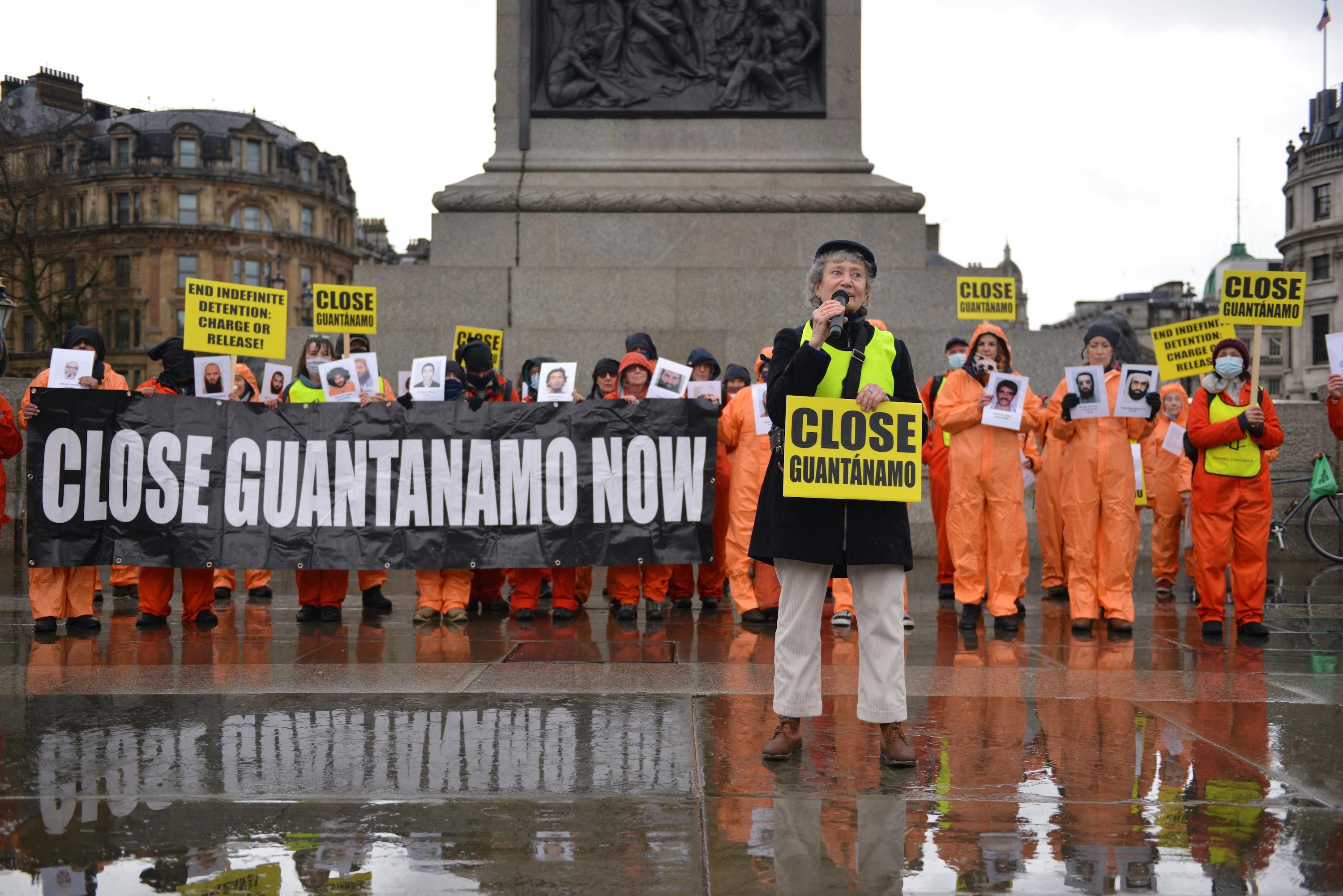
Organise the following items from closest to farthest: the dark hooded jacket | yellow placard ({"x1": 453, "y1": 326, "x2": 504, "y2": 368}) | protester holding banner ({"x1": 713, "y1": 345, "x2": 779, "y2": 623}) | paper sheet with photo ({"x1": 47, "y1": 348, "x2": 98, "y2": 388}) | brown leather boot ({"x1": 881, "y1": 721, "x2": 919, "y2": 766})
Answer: brown leather boot ({"x1": 881, "y1": 721, "x2": 919, "y2": 766})
paper sheet with photo ({"x1": 47, "y1": 348, "x2": 98, "y2": 388})
protester holding banner ({"x1": 713, "y1": 345, "x2": 779, "y2": 623})
the dark hooded jacket
yellow placard ({"x1": 453, "y1": 326, "x2": 504, "y2": 368})

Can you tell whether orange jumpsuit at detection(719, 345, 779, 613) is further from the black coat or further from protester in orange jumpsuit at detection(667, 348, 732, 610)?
the black coat

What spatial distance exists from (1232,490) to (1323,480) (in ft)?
18.5

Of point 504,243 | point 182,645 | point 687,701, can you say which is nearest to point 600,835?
point 687,701

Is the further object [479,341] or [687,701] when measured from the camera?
[479,341]

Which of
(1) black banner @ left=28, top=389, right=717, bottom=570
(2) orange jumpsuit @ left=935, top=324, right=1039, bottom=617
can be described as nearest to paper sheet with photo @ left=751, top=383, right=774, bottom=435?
(1) black banner @ left=28, top=389, right=717, bottom=570

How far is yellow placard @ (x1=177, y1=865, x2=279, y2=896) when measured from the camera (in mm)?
3424

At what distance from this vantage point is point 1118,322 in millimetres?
10398

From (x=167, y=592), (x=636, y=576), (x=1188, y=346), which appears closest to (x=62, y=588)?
(x=167, y=592)

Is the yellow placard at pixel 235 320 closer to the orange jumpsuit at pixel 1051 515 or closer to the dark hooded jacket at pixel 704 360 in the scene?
the dark hooded jacket at pixel 704 360

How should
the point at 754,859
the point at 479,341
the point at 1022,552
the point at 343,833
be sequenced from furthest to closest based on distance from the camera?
the point at 479,341 < the point at 1022,552 < the point at 343,833 < the point at 754,859

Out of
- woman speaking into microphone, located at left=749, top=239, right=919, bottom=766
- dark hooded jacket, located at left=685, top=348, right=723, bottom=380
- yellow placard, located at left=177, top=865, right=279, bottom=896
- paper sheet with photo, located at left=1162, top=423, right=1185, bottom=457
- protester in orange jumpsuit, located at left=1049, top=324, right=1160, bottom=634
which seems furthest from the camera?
paper sheet with photo, located at left=1162, top=423, right=1185, bottom=457

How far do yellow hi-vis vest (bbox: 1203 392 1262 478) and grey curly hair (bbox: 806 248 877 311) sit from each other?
4403 millimetres

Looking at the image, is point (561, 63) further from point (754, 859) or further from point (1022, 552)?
point (754, 859)

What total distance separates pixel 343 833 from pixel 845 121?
12995 millimetres
